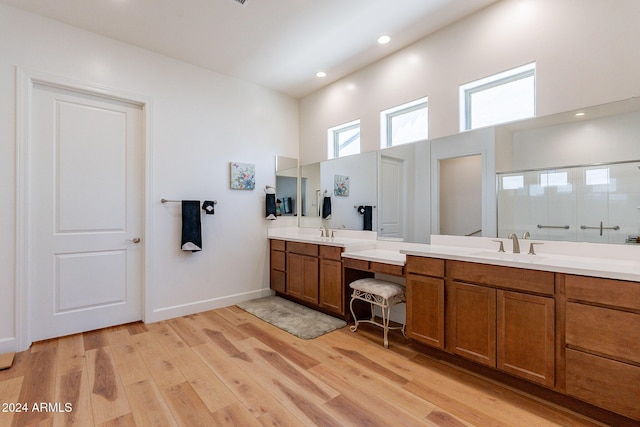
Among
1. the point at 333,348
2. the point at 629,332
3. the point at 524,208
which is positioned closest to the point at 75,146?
the point at 333,348

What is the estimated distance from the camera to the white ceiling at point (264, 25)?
2.52 m

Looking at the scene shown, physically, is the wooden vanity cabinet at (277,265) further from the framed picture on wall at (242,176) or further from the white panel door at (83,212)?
the white panel door at (83,212)

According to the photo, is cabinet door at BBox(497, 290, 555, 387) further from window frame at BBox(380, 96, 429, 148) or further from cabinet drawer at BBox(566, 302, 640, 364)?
window frame at BBox(380, 96, 429, 148)

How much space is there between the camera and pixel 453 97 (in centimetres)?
277

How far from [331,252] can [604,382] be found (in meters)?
2.20

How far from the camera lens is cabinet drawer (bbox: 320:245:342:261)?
317cm

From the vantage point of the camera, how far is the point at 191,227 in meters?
3.36

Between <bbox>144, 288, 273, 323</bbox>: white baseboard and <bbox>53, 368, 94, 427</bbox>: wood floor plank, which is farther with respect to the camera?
<bbox>144, 288, 273, 323</bbox>: white baseboard

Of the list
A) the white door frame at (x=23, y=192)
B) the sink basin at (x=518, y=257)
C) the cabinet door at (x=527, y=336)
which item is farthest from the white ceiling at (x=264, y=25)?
the cabinet door at (x=527, y=336)

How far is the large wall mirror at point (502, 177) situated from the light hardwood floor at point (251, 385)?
1.16 meters

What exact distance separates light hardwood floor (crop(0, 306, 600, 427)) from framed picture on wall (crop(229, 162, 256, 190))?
1809mm

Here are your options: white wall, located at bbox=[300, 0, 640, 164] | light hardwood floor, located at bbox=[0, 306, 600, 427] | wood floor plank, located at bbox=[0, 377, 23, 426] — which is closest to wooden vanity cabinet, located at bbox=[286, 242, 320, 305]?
light hardwood floor, located at bbox=[0, 306, 600, 427]

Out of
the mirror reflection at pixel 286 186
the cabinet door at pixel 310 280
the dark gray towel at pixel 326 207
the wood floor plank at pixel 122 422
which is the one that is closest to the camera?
the wood floor plank at pixel 122 422

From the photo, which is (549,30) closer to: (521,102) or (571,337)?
(521,102)
